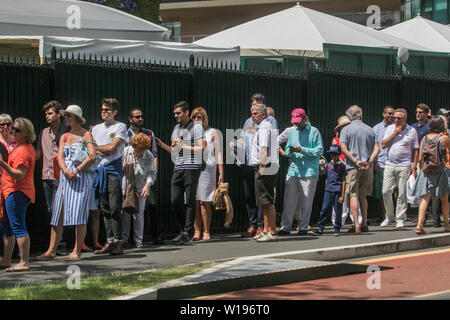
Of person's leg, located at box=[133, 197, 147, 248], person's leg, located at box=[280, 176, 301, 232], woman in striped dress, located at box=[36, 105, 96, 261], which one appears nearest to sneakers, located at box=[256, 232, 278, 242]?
person's leg, located at box=[280, 176, 301, 232]

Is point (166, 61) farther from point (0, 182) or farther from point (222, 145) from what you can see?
point (0, 182)

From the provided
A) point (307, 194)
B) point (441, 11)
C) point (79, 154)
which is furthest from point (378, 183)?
point (441, 11)

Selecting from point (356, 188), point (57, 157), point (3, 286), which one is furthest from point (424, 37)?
point (3, 286)

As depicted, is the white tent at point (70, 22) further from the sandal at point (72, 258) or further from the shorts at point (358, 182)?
the sandal at point (72, 258)

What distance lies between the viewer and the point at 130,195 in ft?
41.8

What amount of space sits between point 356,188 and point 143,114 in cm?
370

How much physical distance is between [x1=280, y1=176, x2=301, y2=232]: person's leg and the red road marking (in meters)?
3.28

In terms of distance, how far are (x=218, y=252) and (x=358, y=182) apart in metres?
3.41

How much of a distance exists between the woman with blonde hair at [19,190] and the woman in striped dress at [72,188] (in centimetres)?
80

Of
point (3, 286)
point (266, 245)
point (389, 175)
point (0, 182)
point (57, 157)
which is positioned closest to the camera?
point (3, 286)

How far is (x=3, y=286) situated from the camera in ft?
31.9

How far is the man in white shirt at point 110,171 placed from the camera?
1247 cm

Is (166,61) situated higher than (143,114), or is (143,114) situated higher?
(166,61)

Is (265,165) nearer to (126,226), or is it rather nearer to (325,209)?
Answer: (325,209)
